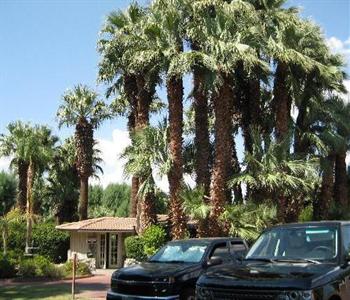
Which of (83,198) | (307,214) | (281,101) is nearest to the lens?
(281,101)

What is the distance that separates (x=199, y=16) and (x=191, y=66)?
9.36 feet

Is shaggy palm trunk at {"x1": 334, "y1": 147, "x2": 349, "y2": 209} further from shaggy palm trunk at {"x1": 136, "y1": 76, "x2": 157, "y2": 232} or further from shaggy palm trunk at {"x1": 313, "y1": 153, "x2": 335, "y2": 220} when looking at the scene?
shaggy palm trunk at {"x1": 136, "y1": 76, "x2": 157, "y2": 232}

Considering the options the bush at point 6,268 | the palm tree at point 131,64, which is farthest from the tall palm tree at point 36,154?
the bush at point 6,268

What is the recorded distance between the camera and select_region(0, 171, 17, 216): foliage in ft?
211

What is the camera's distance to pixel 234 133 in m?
27.7

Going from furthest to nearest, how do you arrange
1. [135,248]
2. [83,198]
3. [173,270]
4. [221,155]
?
[83,198], [135,248], [221,155], [173,270]

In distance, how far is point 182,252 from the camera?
11.9 metres

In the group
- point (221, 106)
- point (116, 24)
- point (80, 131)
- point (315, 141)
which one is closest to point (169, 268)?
point (221, 106)

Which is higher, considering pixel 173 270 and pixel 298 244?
pixel 298 244

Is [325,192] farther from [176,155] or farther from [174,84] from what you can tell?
[174,84]

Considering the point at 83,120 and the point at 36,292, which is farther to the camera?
the point at 83,120

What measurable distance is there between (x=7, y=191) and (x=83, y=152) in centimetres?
2864

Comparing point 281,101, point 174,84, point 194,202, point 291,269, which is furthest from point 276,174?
point 291,269

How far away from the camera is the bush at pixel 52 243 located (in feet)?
122
